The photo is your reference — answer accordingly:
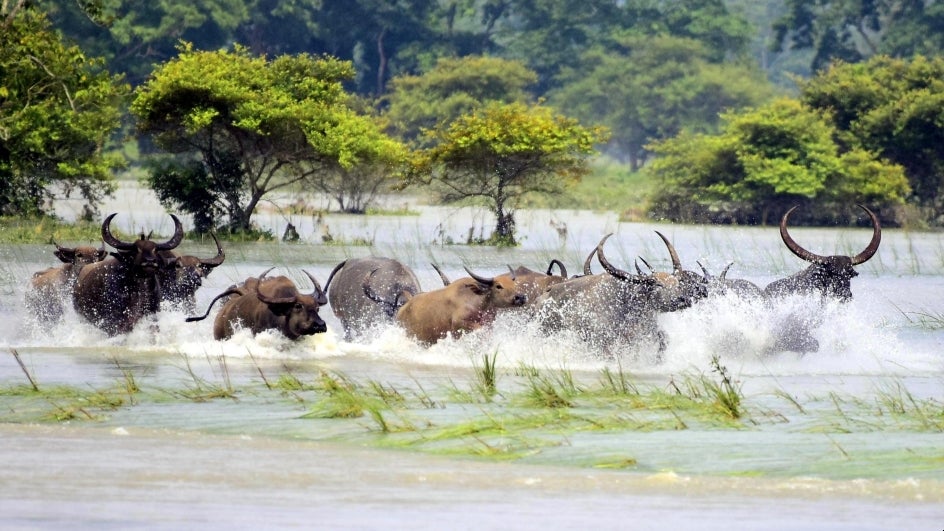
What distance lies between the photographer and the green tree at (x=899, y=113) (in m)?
46.2

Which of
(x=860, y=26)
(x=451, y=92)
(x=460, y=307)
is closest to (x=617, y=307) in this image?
(x=460, y=307)

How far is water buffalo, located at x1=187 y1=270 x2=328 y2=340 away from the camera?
15.6 m

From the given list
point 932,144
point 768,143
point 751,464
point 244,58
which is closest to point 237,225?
point 244,58

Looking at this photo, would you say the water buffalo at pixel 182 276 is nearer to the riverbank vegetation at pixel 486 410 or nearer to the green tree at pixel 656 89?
the riverbank vegetation at pixel 486 410

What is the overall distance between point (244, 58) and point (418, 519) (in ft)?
95.2

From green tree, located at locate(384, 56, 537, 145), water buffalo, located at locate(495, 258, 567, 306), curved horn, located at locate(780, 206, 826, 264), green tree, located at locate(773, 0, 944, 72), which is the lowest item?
water buffalo, located at locate(495, 258, 567, 306)

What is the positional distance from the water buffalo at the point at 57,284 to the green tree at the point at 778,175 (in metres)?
28.5

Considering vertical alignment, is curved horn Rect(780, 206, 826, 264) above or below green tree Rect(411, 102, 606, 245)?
below

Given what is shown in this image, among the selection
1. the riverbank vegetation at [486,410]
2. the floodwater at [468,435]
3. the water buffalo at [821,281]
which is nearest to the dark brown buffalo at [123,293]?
the floodwater at [468,435]

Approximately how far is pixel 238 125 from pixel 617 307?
1856cm

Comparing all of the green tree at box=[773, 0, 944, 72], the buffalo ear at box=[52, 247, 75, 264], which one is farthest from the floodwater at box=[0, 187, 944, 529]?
the green tree at box=[773, 0, 944, 72]

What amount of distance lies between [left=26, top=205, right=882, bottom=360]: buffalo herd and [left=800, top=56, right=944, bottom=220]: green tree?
101 ft

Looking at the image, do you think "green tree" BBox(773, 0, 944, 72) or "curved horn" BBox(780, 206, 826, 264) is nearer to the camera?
"curved horn" BBox(780, 206, 826, 264)

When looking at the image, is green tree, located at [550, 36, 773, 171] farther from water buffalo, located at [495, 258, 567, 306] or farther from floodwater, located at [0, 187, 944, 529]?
water buffalo, located at [495, 258, 567, 306]
